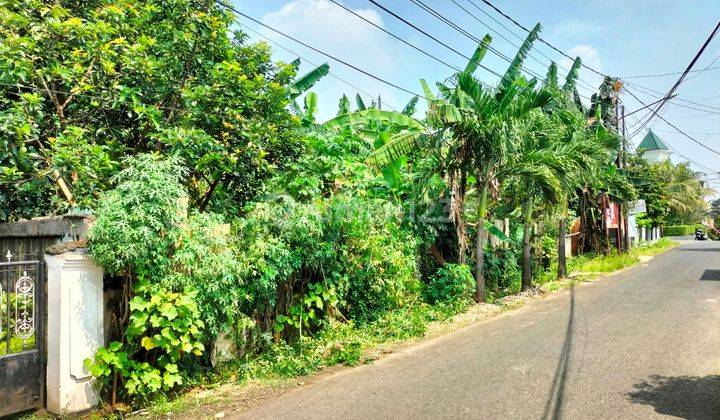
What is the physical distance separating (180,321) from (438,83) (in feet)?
25.4

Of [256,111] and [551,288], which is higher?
[256,111]

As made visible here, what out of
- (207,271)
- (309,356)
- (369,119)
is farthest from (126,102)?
(369,119)

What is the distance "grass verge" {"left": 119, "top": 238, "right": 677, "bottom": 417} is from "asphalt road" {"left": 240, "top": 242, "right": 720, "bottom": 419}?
0.37m

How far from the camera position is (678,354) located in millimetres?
6355

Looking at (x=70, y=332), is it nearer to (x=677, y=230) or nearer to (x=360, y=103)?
(x=360, y=103)

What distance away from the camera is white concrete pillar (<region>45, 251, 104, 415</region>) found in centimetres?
472

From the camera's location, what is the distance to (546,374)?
18.4 feet

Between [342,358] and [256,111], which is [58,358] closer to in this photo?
[342,358]

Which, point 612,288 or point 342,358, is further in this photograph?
point 612,288

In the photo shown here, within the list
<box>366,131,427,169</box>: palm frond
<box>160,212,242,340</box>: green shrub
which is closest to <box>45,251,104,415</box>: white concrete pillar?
<box>160,212,242,340</box>: green shrub

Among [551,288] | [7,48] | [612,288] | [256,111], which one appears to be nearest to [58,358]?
[7,48]

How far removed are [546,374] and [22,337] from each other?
5.91 metres

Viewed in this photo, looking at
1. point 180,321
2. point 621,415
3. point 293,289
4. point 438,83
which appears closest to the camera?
point 621,415

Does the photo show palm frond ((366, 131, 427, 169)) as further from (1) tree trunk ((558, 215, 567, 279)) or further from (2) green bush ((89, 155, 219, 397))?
(1) tree trunk ((558, 215, 567, 279))
